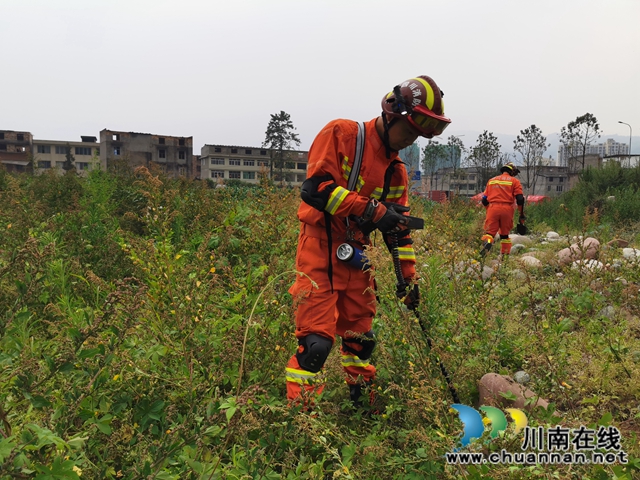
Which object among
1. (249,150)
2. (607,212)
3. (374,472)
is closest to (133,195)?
(374,472)

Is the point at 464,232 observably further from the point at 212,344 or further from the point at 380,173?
the point at 212,344

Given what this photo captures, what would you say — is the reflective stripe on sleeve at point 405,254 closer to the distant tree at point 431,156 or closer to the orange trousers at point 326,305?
the orange trousers at point 326,305

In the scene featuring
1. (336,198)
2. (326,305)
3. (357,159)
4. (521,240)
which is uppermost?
(357,159)

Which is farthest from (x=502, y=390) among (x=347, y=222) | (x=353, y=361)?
(x=347, y=222)

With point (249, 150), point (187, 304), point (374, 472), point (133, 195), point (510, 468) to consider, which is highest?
point (249, 150)

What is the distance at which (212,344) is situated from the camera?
283 cm

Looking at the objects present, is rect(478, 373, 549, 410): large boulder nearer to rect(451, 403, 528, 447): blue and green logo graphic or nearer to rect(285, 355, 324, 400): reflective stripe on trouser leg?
rect(451, 403, 528, 447): blue and green logo graphic

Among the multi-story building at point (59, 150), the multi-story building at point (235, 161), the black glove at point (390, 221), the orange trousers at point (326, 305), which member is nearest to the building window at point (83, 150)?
the multi-story building at point (59, 150)

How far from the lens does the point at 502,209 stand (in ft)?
25.8

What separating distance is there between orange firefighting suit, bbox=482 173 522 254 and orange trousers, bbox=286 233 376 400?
18.1ft

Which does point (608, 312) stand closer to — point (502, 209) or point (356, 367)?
point (356, 367)

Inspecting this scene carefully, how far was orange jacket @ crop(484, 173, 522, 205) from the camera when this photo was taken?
7.96 metres

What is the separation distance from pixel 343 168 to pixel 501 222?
5981 millimetres

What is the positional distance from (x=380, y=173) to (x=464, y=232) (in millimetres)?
6471
